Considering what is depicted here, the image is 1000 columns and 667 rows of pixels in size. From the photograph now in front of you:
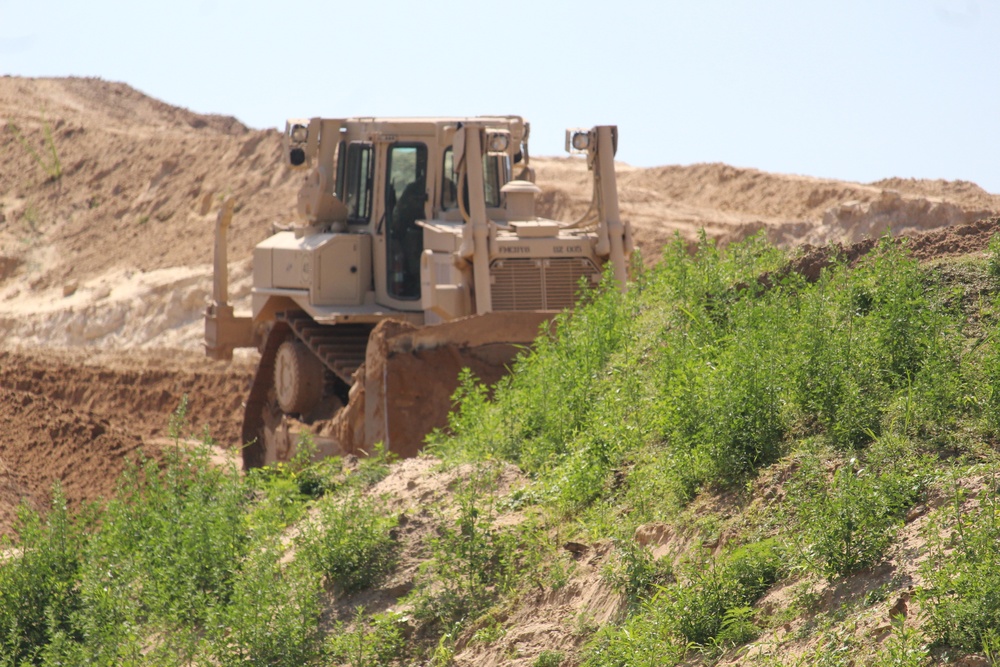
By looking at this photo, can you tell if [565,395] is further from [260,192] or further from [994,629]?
[260,192]

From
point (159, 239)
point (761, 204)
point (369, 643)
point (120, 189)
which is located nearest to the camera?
point (369, 643)

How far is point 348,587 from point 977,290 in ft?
11.7

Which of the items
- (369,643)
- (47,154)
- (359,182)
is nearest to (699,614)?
(369,643)

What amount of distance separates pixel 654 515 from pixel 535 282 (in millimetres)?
5830

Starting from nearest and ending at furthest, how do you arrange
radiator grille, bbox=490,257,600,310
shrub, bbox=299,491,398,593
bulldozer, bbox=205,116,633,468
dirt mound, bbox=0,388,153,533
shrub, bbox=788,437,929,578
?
shrub, bbox=788,437,929,578 → shrub, bbox=299,491,398,593 → bulldozer, bbox=205,116,633,468 → radiator grille, bbox=490,257,600,310 → dirt mound, bbox=0,388,153,533

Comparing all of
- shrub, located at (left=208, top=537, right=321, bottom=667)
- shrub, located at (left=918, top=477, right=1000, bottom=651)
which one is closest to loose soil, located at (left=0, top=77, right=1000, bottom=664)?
shrub, located at (left=918, top=477, right=1000, bottom=651)

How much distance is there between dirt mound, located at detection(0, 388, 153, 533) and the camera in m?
12.0

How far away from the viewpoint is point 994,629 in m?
4.12

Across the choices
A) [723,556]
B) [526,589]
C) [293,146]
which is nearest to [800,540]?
[723,556]

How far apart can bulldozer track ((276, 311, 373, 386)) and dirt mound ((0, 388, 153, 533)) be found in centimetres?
191

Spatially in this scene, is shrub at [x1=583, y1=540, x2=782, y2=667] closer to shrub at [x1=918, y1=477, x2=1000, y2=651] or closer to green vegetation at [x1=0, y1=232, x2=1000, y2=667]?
green vegetation at [x1=0, y1=232, x2=1000, y2=667]

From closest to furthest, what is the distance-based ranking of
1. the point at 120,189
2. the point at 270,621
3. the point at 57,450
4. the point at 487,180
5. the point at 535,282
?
1. the point at 270,621
2. the point at 535,282
3. the point at 487,180
4. the point at 57,450
5. the point at 120,189

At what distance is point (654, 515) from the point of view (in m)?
5.92

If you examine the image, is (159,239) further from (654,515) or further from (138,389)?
(654,515)
